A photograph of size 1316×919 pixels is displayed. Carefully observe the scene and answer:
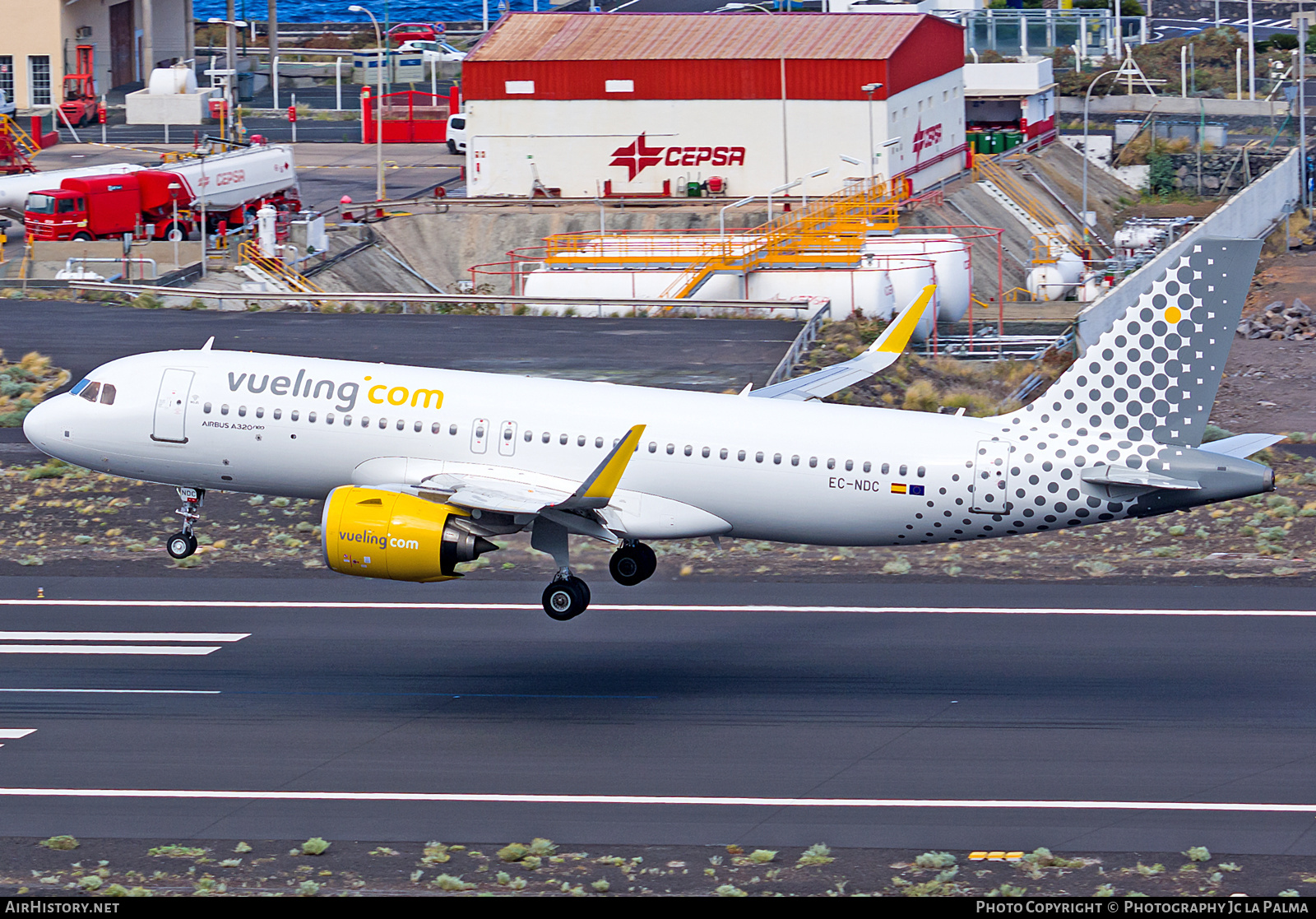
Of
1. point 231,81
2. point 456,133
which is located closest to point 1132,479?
point 456,133

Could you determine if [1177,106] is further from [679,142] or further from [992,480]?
[992,480]

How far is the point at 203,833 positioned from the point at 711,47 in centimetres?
6812

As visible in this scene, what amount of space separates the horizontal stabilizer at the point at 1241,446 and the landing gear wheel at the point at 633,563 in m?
10.2

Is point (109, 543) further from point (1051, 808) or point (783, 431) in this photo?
point (1051, 808)

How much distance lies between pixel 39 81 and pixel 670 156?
177 feet

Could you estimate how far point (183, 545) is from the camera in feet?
104

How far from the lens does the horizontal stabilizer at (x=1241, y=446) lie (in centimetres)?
2798

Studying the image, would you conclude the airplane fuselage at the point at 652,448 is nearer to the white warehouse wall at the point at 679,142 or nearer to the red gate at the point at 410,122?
the white warehouse wall at the point at 679,142

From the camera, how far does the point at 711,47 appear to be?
86312mm

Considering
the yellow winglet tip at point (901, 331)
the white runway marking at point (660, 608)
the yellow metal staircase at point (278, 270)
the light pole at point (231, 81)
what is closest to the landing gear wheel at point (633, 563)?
the white runway marking at point (660, 608)

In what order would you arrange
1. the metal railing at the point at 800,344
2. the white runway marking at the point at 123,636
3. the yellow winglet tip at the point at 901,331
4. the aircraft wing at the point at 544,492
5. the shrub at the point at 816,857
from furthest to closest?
the metal railing at the point at 800,344 < the yellow winglet tip at the point at 901,331 < the white runway marking at the point at 123,636 < the aircraft wing at the point at 544,492 < the shrub at the point at 816,857
